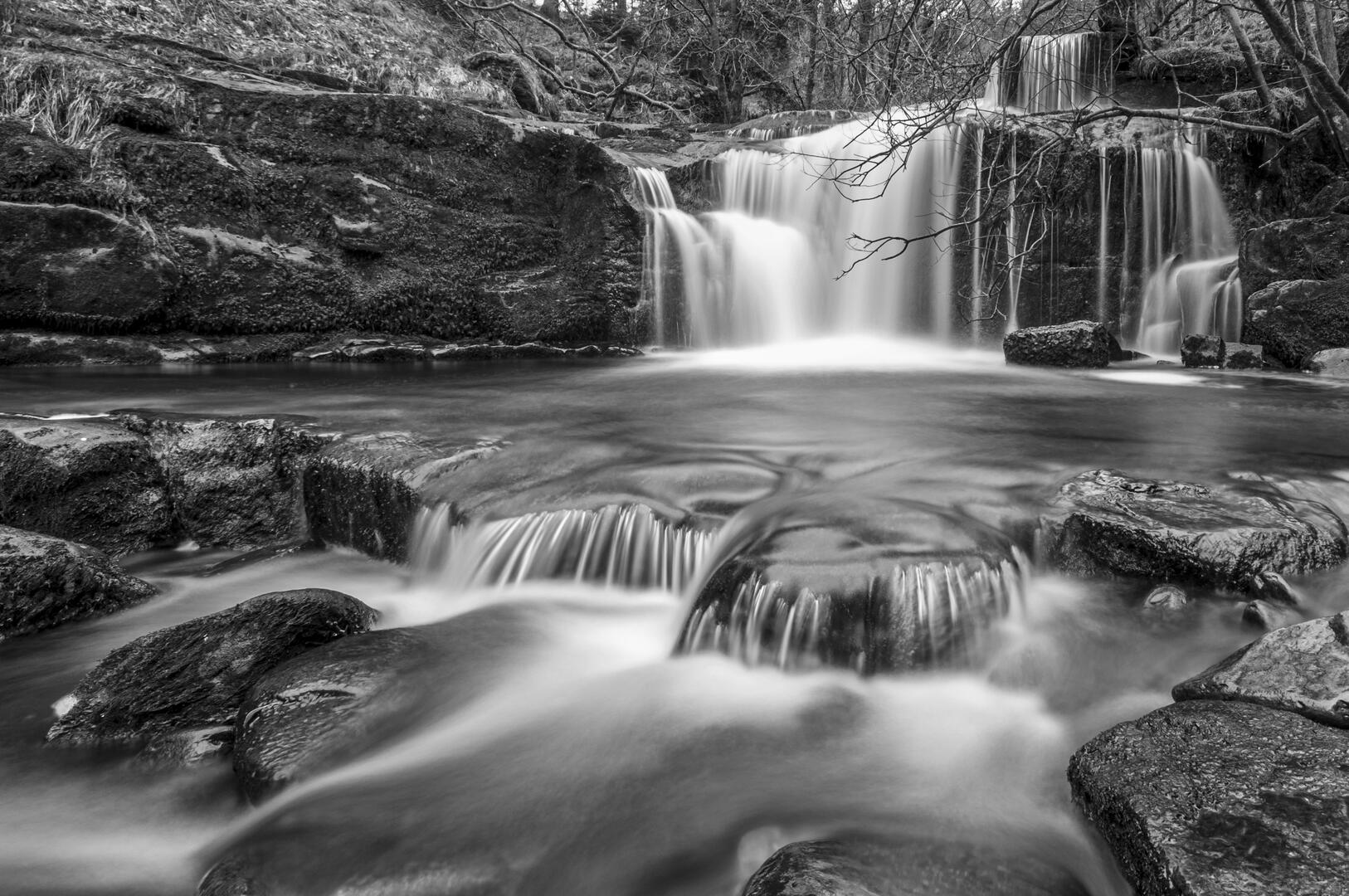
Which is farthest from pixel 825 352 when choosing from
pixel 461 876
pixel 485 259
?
pixel 461 876

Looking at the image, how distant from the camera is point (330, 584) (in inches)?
159

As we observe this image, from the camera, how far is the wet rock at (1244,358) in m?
8.52

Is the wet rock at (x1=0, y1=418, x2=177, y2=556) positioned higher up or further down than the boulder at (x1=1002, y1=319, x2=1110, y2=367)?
further down

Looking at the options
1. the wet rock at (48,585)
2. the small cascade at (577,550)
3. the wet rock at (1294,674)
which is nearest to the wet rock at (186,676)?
the wet rock at (48,585)

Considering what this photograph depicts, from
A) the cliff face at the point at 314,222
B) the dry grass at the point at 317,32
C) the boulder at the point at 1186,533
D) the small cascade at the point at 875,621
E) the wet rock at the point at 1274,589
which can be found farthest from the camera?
the dry grass at the point at 317,32

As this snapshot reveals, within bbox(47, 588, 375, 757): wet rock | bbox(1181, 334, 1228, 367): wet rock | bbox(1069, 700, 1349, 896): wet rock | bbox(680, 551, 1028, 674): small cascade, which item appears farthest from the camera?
bbox(1181, 334, 1228, 367): wet rock

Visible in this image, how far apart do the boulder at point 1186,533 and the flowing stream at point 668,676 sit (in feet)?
0.36

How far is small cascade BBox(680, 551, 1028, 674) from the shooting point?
285 cm

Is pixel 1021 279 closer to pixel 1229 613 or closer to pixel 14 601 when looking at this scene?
pixel 1229 613

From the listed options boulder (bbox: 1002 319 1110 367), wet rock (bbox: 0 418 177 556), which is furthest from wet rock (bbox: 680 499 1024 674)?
boulder (bbox: 1002 319 1110 367)

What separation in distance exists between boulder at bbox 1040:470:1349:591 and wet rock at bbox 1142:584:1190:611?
0.05m

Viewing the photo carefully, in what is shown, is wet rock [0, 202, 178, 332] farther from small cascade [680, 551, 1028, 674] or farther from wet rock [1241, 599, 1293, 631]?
wet rock [1241, 599, 1293, 631]

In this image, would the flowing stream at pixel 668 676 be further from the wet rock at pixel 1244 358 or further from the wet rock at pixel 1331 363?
the wet rock at pixel 1244 358

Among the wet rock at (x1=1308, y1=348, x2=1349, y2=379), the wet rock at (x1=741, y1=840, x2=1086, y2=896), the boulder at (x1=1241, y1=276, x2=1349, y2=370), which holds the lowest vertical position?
the wet rock at (x1=741, y1=840, x2=1086, y2=896)
